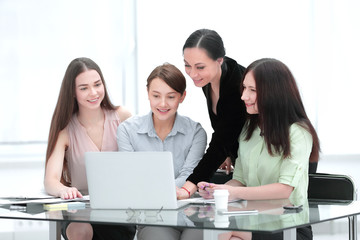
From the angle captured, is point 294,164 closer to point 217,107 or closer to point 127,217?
point 217,107

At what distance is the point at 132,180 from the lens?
7.07 feet

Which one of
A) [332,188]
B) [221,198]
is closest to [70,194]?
[221,198]

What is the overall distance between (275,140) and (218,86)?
1.74 ft

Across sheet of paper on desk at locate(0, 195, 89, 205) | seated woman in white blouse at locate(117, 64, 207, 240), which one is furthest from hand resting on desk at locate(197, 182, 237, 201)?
sheet of paper on desk at locate(0, 195, 89, 205)

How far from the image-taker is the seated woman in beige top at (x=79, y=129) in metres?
2.84

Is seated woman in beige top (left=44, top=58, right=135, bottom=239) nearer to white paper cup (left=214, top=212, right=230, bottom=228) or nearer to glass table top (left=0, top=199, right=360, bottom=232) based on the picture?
glass table top (left=0, top=199, right=360, bottom=232)

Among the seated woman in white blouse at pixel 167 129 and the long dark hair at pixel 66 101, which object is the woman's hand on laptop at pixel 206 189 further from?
the long dark hair at pixel 66 101

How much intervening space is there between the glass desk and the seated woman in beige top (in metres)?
0.51

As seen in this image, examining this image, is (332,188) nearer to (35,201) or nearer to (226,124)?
(226,124)

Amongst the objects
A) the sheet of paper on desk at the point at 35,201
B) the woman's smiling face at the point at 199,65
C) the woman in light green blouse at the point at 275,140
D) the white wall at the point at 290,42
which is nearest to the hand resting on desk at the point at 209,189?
the woman in light green blouse at the point at 275,140

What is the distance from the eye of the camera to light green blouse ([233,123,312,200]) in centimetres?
245

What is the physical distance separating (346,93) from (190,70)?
283 centimetres

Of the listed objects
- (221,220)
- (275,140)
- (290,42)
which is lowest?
(221,220)

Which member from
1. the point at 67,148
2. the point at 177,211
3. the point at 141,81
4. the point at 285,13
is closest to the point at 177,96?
the point at 67,148
